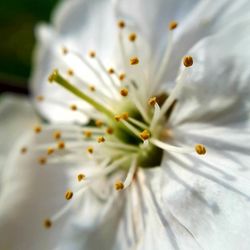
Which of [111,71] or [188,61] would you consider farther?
[111,71]

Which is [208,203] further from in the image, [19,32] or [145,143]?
[19,32]

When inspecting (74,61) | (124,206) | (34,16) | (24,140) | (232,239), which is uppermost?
(34,16)

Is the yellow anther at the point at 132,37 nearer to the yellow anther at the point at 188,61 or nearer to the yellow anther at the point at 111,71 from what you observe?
the yellow anther at the point at 111,71

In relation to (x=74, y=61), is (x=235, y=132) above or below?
below

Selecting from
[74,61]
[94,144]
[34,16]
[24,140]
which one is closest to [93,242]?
[94,144]

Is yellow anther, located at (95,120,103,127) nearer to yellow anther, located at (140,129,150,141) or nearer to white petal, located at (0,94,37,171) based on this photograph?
yellow anther, located at (140,129,150,141)

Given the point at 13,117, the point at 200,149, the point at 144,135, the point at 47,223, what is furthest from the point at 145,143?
the point at 13,117

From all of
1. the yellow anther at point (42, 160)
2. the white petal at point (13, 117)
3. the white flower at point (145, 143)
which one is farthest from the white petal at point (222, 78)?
the white petal at point (13, 117)

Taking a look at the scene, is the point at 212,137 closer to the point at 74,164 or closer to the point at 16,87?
the point at 74,164
